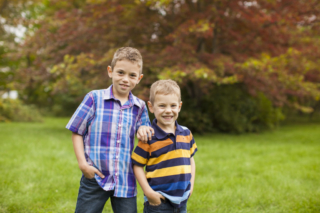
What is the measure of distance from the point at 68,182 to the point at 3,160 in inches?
70.0

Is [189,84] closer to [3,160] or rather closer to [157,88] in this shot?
[3,160]

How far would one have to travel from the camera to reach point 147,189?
164cm

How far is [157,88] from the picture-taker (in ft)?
5.68

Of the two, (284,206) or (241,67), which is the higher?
(241,67)

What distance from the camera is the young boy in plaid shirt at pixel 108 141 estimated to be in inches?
66.6

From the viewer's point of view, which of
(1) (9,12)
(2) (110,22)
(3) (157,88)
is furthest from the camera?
(1) (9,12)

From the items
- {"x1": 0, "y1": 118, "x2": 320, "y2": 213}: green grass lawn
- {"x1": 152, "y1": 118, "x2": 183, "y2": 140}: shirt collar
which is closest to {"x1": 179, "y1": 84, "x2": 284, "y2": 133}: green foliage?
{"x1": 0, "y1": 118, "x2": 320, "y2": 213}: green grass lawn

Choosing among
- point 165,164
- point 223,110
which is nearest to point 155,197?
point 165,164

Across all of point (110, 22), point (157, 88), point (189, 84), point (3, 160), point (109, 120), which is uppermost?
point (110, 22)

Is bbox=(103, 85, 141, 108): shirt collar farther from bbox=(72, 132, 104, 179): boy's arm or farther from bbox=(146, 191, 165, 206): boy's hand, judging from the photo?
bbox=(146, 191, 165, 206): boy's hand

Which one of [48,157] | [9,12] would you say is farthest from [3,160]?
[9,12]

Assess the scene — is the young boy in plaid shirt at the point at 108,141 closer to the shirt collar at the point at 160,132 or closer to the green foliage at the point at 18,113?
the shirt collar at the point at 160,132

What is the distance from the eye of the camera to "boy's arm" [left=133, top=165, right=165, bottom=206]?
1.63 m

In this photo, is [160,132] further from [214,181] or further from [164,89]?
[214,181]
